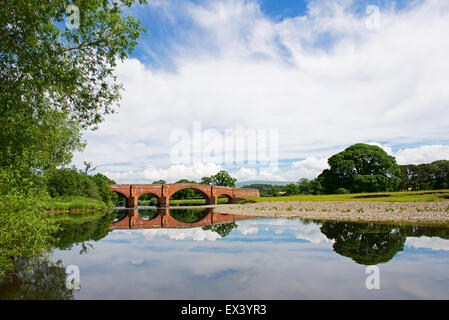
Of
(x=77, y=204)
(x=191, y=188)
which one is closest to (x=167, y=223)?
(x=77, y=204)

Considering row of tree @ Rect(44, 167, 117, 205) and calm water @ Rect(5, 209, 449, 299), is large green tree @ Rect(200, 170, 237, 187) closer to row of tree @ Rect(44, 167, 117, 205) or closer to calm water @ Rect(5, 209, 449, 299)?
row of tree @ Rect(44, 167, 117, 205)

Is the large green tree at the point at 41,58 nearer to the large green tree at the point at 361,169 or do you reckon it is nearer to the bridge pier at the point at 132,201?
the bridge pier at the point at 132,201

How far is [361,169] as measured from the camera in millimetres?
54562

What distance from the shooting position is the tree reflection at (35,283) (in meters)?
4.87

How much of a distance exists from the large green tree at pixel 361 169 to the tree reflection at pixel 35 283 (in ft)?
169

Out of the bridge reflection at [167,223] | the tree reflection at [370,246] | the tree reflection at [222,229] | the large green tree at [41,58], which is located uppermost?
the large green tree at [41,58]

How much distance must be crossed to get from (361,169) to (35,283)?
189 feet

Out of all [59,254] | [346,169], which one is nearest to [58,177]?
[59,254]

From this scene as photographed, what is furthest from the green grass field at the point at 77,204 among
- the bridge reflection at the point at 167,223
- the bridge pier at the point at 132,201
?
the bridge pier at the point at 132,201

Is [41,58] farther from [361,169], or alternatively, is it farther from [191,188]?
[361,169]

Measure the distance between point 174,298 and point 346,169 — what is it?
179 feet

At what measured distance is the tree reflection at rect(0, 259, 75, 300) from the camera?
487 centimetres

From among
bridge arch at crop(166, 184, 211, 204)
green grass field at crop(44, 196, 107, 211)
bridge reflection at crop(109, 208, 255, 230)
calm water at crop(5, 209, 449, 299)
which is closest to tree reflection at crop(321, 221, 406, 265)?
calm water at crop(5, 209, 449, 299)

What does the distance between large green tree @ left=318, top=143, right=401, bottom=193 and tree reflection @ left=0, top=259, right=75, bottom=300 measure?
5162cm
